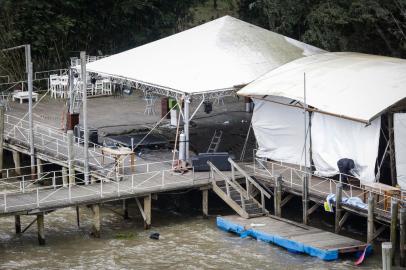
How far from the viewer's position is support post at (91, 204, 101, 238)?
35.7 metres

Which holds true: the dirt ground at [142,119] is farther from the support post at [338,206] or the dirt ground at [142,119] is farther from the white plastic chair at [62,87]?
the support post at [338,206]

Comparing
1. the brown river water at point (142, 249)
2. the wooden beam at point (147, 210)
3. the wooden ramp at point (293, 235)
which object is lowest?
the brown river water at point (142, 249)

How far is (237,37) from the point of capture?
145ft

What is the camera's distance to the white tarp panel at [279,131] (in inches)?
1554

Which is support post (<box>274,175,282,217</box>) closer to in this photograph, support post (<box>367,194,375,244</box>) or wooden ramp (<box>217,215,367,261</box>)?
wooden ramp (<box>217,215,367,261</box>)

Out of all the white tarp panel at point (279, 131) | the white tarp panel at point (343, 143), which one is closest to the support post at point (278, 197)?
the white tarp panel at point (343, 143)

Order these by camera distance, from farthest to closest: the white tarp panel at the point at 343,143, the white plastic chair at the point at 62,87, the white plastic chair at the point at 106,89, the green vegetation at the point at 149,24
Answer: the white plastic chair at the point at 106,89 → the white plastic chair at the point at 62,87 → the green vegetation at the point at 149,24 → the white tarp panel at the point at 343,143

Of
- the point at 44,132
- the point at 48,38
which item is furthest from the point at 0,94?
the point at 44,132

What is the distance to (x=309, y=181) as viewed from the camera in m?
37.8

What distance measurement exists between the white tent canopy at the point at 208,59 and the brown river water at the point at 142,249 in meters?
5.88

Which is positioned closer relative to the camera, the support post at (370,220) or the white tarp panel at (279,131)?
the support post at (370,220)

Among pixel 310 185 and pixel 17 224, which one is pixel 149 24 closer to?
pixel 310 185

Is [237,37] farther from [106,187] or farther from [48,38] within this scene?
[48,38]

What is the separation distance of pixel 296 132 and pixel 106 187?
764cm
